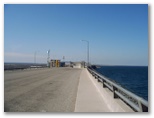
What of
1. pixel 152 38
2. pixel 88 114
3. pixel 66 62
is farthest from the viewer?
pixel 66 62

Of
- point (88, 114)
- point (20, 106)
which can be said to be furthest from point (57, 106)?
point (88, 114)

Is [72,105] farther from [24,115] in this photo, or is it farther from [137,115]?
[137,115]

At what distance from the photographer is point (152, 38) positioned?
7.55m

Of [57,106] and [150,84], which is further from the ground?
[150,84]

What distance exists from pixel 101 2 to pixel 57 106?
174 inches

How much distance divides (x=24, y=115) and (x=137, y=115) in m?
3.29

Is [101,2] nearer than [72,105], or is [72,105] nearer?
[101,2]

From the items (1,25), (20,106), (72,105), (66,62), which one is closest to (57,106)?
(72,105)

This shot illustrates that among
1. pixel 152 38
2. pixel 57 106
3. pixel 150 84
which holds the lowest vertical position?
pixel 57 106

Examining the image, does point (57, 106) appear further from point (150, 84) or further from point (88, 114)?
point (150, 84)

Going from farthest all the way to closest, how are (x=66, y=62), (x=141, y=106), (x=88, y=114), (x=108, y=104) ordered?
(x=66, y=62) < (x=108, y=104) < (x=88, y=114) < (x=141, y=106)

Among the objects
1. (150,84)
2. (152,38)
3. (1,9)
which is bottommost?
(150,84)

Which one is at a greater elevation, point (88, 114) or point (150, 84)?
point (150, 84)

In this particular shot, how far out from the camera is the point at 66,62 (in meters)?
110
